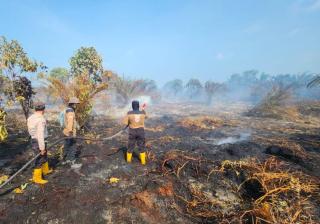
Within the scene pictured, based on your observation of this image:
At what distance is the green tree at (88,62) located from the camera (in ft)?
47.4

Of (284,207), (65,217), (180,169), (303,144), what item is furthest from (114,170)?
(303,144)

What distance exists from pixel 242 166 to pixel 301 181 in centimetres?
127

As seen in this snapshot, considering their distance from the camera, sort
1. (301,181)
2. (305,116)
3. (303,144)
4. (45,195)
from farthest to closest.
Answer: (305,116)
(303,144)
(301,181)
(45,195)

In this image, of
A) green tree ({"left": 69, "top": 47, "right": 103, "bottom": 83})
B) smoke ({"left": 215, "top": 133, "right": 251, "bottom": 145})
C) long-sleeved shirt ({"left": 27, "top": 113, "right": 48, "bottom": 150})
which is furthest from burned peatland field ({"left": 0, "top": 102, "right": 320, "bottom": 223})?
green tree ({"left": 69, "top": 47, "right": 103, "bottom": 83})

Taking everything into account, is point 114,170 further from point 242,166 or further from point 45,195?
point 242,166

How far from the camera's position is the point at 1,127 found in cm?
596

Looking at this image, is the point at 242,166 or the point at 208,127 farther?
the point at 208,127

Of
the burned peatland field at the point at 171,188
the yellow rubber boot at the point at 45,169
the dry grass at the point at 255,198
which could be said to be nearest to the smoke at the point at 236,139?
the burned peatland field at the point at 171,188

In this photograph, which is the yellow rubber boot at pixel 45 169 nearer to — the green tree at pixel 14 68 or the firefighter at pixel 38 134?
the firefighter at pixel 38 134

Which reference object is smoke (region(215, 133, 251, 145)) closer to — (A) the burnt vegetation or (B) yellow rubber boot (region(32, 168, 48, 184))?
(A) the burnt vegetation

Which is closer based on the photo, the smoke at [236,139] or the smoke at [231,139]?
the smoke at [231,139]

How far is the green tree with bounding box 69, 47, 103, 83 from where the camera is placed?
14445mm

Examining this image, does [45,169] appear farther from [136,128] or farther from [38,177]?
[136,128]

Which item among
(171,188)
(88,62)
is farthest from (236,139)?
(88,62)
